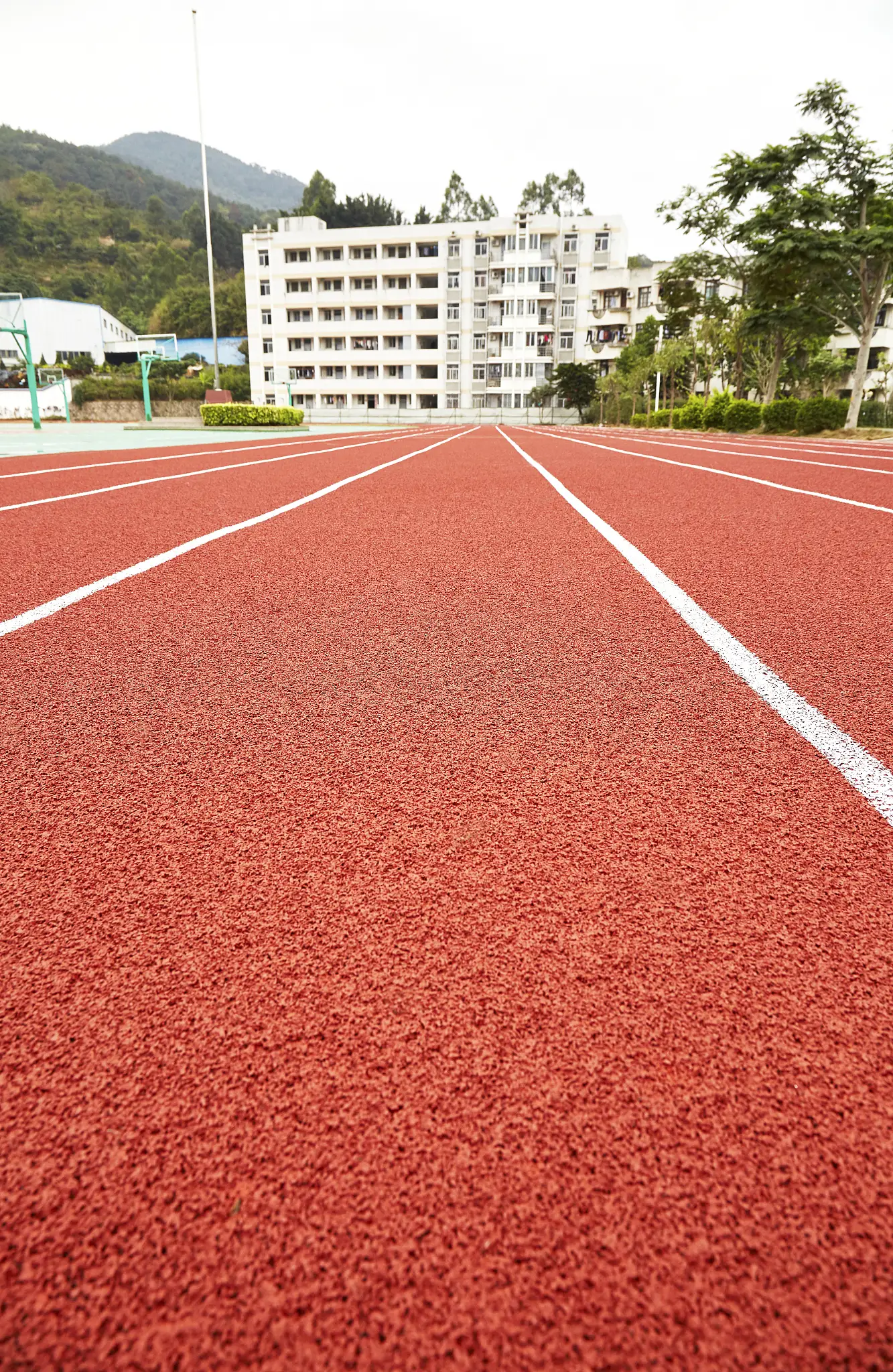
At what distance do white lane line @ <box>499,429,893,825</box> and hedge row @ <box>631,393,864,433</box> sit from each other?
93.4ft

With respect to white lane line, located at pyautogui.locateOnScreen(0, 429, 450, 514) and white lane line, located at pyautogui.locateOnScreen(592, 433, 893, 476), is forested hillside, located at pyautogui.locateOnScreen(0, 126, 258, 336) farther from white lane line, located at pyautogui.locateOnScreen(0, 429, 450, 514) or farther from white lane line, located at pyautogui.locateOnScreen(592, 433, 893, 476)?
white lane line, located at pyautogui.locateOnScreen(0, 429, 450, 514)

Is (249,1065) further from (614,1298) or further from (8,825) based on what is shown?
(8,825)

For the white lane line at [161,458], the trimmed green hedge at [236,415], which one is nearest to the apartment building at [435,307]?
the trimmed green hedge at [236,415]

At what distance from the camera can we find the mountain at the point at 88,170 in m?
165

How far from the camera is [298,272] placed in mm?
74250

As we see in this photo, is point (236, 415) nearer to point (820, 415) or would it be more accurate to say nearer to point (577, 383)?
point (820, 415)

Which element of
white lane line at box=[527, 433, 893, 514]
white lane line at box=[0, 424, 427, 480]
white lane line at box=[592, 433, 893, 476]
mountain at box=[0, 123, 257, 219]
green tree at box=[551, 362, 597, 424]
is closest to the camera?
white lane line at box=[527, 433, 893, 514]

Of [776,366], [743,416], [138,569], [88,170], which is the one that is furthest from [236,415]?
[88,170]

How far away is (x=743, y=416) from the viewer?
110ft

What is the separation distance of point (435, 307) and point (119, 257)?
64478mm

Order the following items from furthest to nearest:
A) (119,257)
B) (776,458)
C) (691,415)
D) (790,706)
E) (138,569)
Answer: (119,257) → (691,415) → (776,458) → (138,569) → (790,706)

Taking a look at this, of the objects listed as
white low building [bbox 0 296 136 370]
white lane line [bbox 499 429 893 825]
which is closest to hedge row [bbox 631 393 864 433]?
white lane line [bbox 499 429 893 825]

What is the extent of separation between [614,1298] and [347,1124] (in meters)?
0.39

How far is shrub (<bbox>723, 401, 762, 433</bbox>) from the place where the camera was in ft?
109
